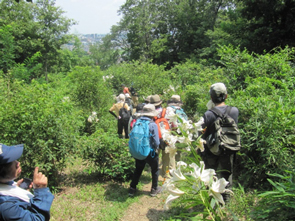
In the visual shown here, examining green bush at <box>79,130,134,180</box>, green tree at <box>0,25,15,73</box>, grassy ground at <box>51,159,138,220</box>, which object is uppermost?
green tree at <box>0,25,15,73</box>

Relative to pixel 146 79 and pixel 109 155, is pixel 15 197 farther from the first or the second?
pixel 146 79

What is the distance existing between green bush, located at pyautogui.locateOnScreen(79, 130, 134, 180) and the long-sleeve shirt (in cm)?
228

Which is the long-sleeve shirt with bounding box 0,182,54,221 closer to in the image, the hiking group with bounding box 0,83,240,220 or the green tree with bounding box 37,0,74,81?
the hiking group with bounding box 0,83,240,220

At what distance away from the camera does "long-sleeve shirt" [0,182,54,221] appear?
54.5 inches

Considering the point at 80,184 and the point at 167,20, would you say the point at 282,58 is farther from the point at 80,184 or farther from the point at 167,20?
the point at 167,20

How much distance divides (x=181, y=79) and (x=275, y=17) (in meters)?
5.29

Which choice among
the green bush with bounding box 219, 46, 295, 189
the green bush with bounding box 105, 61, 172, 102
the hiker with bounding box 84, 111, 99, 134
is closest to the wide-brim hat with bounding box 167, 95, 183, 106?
the green bush with bounding box 219, 46, 295, 189

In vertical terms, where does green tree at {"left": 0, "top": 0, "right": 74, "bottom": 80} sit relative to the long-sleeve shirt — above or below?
above

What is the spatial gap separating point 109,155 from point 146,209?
3.85 ft

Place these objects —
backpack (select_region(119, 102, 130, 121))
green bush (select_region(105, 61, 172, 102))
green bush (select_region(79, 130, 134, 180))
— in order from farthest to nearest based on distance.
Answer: green bush (select_region(105, 61, 172, 102))
backpack (select_region(119, 102, 130, 121))
green bush (select_region(79, 130, 134, 180))

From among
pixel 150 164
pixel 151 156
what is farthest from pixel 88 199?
pixel 151 156

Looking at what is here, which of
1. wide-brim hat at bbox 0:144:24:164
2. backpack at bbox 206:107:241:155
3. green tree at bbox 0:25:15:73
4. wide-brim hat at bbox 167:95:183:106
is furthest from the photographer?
green tree at bbox 0:25:15:73

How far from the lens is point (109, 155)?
3977 millimetres

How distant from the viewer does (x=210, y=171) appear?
1396 mm
